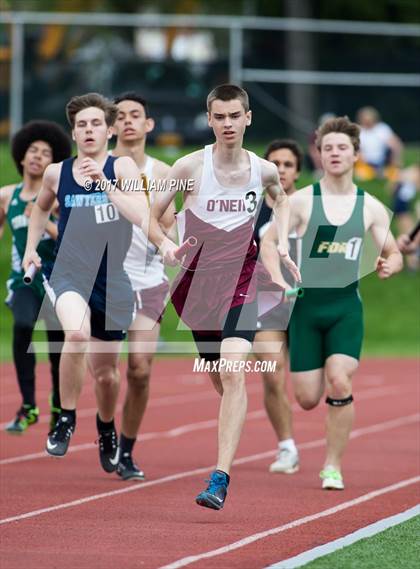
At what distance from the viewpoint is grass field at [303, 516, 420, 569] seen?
6.96 m

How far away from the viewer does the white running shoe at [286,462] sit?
11.1 metres

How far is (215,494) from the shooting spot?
27.1 ft

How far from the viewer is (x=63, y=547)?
302 inches

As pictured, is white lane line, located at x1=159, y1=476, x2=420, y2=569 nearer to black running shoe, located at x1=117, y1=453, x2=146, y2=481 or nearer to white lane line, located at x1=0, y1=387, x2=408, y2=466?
black running shoe, located at x1=117, y1=453, x2=146, y2=481

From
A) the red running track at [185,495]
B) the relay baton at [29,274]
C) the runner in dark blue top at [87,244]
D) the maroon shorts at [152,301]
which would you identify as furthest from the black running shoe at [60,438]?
the maroon shorts at [152,301]

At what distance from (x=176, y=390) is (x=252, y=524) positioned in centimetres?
953

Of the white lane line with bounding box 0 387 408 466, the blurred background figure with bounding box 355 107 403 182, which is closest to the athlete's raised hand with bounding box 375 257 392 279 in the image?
the white lane line with bounding box 0 387 408 466

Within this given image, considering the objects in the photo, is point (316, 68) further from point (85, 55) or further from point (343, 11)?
point (343, 11)

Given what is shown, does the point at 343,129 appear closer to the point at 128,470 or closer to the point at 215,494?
the point at 128,470

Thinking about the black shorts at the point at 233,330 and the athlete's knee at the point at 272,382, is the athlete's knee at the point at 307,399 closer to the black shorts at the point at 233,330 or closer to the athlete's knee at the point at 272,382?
the athlete's knee at the point at 272,382

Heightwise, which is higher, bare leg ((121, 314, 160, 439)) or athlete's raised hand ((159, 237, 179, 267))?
athlete's raised hand ((159, 237, 179, 267))

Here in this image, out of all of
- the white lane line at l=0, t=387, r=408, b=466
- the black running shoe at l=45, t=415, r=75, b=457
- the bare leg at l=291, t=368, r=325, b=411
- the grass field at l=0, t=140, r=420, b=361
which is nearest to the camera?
the black running shoe at l=45, t=415, r=75, b=457

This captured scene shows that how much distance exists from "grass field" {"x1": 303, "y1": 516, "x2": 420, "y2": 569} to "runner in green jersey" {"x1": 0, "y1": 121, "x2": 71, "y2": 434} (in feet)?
14.7

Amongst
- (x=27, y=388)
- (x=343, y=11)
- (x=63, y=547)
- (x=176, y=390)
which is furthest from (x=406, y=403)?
(x=343, y=11)
